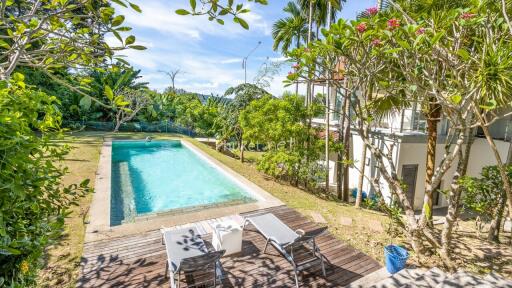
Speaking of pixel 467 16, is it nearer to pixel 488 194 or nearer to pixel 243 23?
pixel 243 23

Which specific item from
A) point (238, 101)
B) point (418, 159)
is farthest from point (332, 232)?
point (238, 101)

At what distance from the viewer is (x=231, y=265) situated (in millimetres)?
6141

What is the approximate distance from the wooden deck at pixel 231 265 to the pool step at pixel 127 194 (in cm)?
186

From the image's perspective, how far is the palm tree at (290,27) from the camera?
16.4 m

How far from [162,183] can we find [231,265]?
31.5 ft

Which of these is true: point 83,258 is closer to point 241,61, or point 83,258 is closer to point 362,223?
point 362,223

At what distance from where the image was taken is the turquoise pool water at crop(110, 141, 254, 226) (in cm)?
1088

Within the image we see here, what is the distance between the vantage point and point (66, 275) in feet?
17.8

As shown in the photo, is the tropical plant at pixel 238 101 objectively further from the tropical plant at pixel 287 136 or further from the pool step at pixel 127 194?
the pool step at pixel 127 194

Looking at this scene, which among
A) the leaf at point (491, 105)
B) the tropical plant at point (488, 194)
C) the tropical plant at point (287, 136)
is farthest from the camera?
the tropical plant at point (287, 136)

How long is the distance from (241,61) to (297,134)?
63.2 feet

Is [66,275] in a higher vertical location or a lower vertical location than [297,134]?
lower

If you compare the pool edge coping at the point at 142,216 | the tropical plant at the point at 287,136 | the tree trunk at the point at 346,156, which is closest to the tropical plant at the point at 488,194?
the tree trunk at the point at 346,156

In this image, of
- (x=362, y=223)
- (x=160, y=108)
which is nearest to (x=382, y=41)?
(x=362, y=223)
